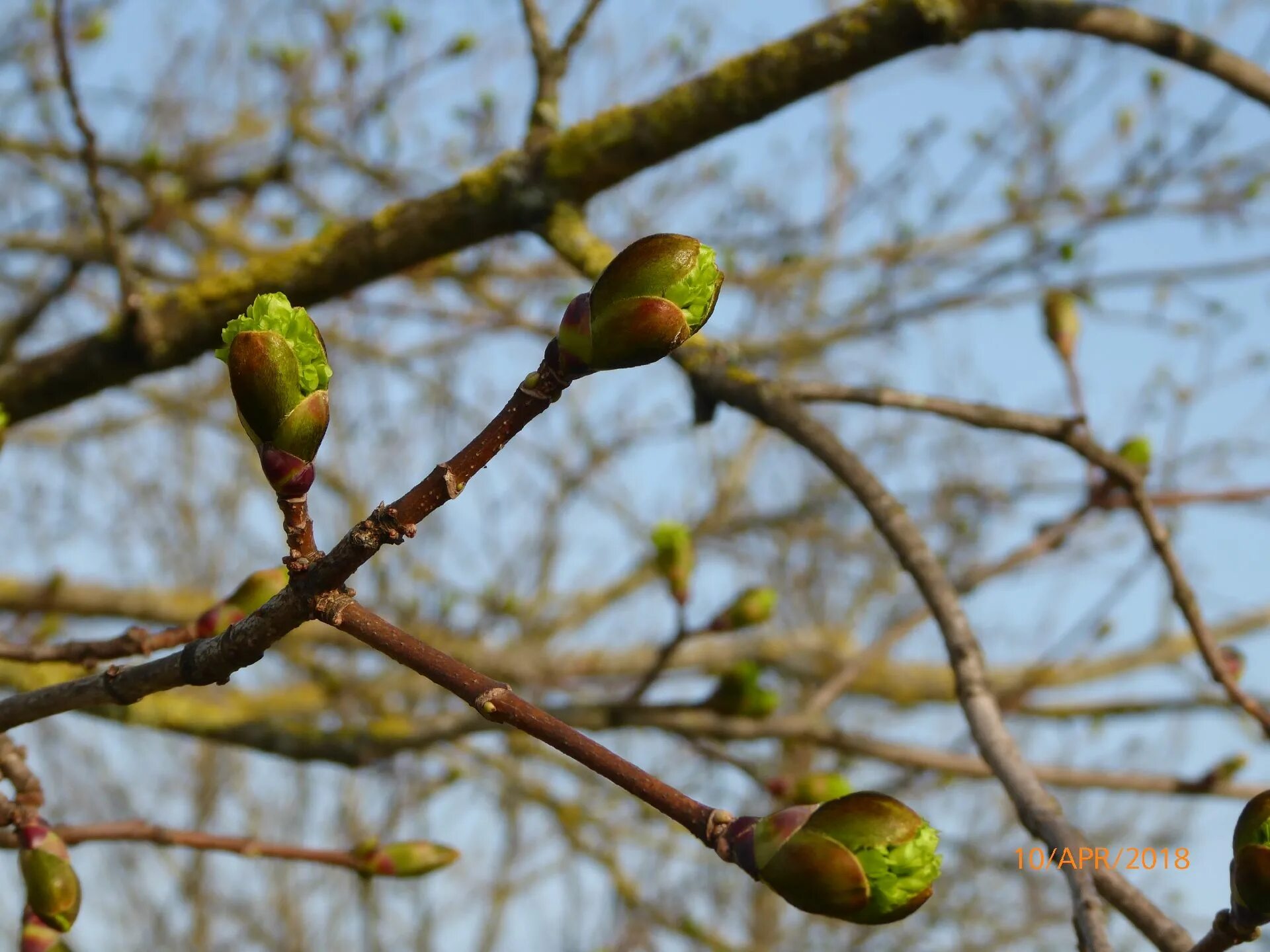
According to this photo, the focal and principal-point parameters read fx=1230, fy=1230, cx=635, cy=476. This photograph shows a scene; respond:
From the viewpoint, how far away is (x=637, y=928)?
176 inches

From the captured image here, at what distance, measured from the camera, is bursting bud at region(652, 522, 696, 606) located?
2.16 meters

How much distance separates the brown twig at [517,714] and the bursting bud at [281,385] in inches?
4.5

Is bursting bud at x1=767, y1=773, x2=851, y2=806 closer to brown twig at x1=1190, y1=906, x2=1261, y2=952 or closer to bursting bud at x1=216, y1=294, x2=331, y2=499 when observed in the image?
brown twig at x1=1190, y1=906, x2=1261, y2=952

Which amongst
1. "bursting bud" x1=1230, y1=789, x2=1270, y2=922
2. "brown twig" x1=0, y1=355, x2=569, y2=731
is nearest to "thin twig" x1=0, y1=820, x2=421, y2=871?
"brown twig" x1=0, y1=355, x2=569, y2=731

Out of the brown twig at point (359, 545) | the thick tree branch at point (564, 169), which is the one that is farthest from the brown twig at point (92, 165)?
the brown twig at point (359, 545)

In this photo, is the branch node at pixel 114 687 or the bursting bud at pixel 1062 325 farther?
the bursting bud at pixel 1062 325

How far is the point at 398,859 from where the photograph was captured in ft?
5.09

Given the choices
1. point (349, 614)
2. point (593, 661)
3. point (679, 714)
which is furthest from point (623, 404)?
point (349, 614)

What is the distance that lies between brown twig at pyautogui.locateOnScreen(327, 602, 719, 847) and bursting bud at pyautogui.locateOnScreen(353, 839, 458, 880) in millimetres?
733

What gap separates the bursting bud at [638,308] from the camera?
32.4 inches

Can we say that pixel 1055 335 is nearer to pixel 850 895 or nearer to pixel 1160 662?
pixel 850 895

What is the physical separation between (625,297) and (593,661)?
363 centimetres

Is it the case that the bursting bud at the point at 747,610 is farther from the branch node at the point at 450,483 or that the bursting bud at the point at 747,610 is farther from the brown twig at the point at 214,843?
the branch node at the point at 450,483

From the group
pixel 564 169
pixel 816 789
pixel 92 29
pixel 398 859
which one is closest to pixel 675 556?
pixel 816 789
